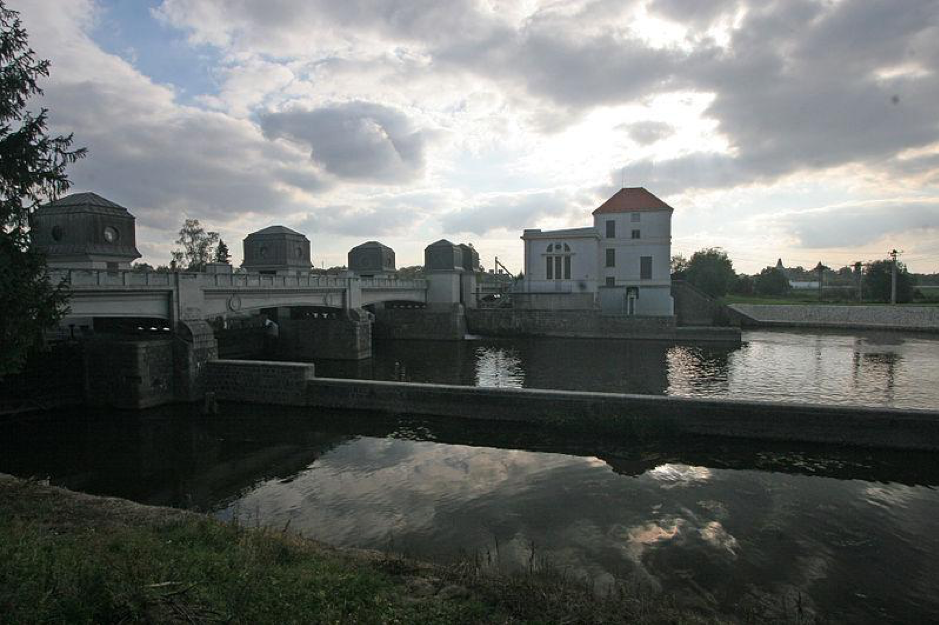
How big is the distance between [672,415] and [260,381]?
56.1 ft

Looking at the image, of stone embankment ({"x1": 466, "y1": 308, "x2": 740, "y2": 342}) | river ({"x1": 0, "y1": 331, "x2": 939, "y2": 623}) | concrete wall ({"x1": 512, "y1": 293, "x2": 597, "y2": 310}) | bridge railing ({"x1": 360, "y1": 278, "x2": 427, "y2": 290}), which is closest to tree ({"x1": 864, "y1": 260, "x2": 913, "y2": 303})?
stone embankment ({"x1": 466, "y1": 308, "x2": 740, "y2": 342})

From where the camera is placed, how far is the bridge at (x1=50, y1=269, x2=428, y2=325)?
19.4 m

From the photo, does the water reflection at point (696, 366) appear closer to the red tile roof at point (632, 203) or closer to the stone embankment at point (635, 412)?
the stone embankment at point (635, 412)

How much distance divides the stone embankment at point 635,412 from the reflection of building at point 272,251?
64.5ft

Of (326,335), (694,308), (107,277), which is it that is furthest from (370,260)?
(694,308)

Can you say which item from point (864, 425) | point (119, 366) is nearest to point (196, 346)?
point (119, 366)

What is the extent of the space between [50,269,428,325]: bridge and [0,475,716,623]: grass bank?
9015 mm

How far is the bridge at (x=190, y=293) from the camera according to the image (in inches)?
763

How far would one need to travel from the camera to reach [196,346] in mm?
22953

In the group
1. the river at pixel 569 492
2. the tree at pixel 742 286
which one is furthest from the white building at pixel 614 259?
the tree at pixel 742 286

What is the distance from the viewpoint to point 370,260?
5100 cm

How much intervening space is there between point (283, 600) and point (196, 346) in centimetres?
2017

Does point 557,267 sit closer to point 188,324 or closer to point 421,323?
point 421,323

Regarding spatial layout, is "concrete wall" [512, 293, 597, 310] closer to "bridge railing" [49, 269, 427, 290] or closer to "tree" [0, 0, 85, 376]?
"bridge railing" [49, 269, 427, 290]
